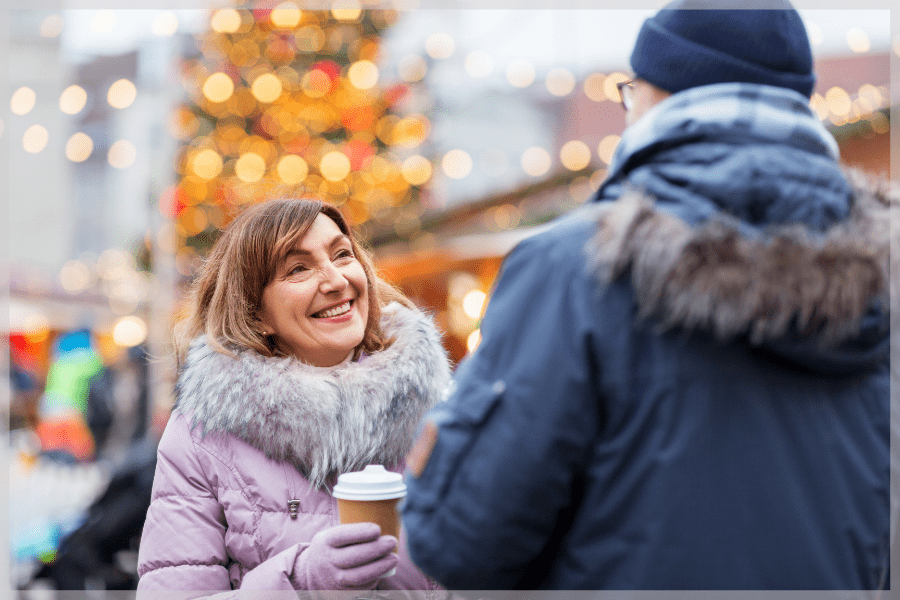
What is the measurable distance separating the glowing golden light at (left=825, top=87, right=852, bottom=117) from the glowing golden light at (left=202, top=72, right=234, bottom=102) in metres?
5.50

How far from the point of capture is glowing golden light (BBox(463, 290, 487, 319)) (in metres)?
6.79

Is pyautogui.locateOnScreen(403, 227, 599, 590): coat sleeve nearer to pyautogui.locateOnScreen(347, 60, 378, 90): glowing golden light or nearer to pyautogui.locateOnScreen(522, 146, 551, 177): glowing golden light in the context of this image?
pyautogui.locateOnScreen(347, 60, 378, 90): glowing golden light

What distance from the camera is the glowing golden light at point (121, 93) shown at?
7.98m

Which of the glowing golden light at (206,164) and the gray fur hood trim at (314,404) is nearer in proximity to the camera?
the gray fur hood trim at (314,404)

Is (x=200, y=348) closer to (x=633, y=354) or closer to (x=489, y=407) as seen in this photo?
(x=489, y=407)

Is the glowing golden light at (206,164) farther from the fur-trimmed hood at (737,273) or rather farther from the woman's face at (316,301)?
the fur-trimmed hood at (737,273)

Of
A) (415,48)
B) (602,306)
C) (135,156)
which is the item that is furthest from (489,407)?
(135,156)

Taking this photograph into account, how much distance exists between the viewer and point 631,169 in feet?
3.94

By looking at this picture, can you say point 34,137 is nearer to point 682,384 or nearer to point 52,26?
point 52,26

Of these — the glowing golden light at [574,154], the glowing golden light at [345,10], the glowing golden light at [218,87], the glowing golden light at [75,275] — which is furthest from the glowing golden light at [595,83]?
the glowing golden light at [75,275]

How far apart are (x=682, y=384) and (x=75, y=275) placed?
18.5 m

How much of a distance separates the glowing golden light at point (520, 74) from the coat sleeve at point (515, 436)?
293 inches

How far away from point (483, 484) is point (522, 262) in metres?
0.36

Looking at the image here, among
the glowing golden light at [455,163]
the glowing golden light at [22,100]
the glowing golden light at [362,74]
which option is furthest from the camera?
the glowing golden light at [22,100]
